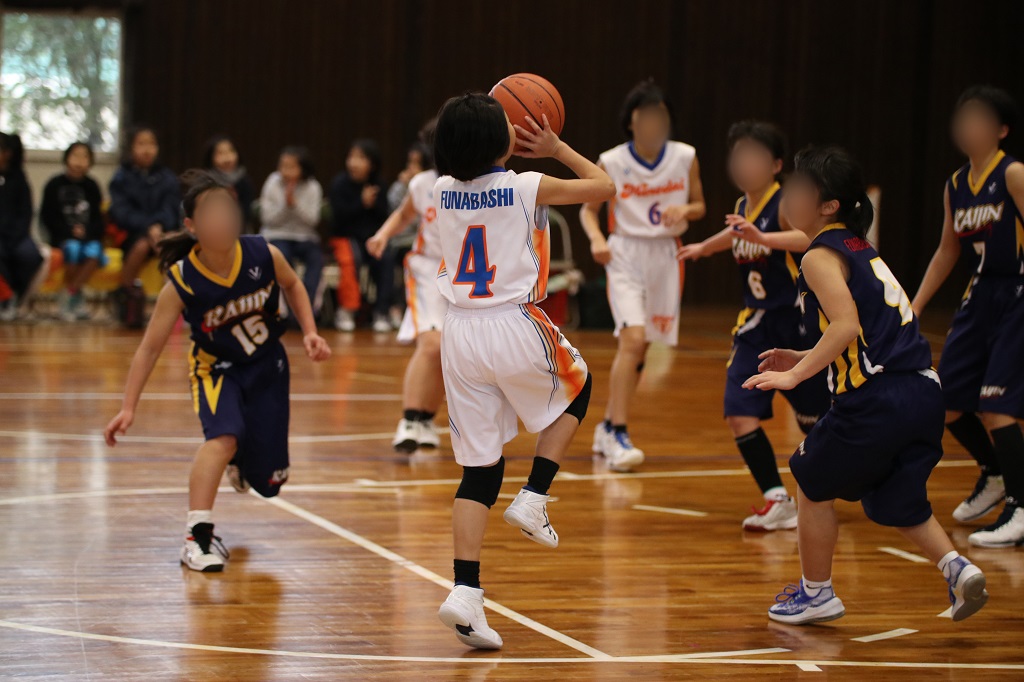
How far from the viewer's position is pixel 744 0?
15.5m

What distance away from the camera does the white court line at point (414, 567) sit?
3.19m

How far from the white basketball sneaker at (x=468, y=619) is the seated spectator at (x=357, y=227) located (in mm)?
8631

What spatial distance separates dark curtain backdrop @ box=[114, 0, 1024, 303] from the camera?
14.3 m

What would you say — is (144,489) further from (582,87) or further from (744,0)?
(744,0)

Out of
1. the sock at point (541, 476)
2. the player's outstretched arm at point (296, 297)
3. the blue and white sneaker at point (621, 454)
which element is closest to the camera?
the sock at point (541, 476)

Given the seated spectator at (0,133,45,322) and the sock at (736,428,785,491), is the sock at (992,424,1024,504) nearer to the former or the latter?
the sock at (736,428,785,491)

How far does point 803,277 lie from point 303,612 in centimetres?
165

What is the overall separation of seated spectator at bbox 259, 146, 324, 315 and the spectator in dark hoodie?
0.86m

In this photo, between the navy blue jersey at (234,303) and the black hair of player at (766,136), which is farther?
the black hair of player at (766,136)

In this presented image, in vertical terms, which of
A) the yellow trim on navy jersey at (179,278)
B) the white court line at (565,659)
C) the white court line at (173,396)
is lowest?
the white court line at (173,396)

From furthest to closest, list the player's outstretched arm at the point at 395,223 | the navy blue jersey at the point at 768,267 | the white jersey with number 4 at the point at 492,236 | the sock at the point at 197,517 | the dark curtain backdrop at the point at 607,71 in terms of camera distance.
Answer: the dark curtain backdrop at the point at 607,71 → the player's outstretched arm at the point at 395,223 → the navy blue jersey at the point at 768,267 → the sock at the point at 197,517 → the white jersey with number 4 at the point at 492,236

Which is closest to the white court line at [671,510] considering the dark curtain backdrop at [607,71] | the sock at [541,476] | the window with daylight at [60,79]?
the sock at [541,476]

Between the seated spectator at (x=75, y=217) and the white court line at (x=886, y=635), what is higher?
the seated spectator at (x=75, y=217)

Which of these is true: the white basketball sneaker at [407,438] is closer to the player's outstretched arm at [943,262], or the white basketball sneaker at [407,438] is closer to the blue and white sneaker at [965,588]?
the player's outstretched arm at [943,262]
